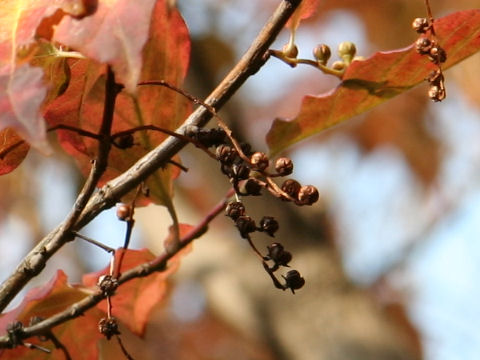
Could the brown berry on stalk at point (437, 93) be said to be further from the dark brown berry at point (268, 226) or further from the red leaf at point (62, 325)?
the red leaf at point (62, 325)

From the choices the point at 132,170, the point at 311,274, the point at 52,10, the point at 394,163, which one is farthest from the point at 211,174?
the point at 394,163

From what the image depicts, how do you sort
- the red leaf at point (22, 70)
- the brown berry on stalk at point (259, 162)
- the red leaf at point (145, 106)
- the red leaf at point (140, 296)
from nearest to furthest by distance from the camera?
1. the red leaf at point (22, 70)
2. the brown berry on stalk at point (259, 162)
3. the red leaf at point (145, 106)
4. the red leaf at point (140, 296)

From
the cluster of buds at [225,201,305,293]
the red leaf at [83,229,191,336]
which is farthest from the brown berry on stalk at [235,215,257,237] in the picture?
the red leaf at [83,229,191,336]

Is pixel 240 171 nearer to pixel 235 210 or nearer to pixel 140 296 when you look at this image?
pixel 235 210

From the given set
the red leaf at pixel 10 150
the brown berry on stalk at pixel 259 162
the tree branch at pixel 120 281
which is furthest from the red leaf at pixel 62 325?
the brown berry on stalk at pixel 259 162

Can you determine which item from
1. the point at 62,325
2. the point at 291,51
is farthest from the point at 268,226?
the point at 62,325
